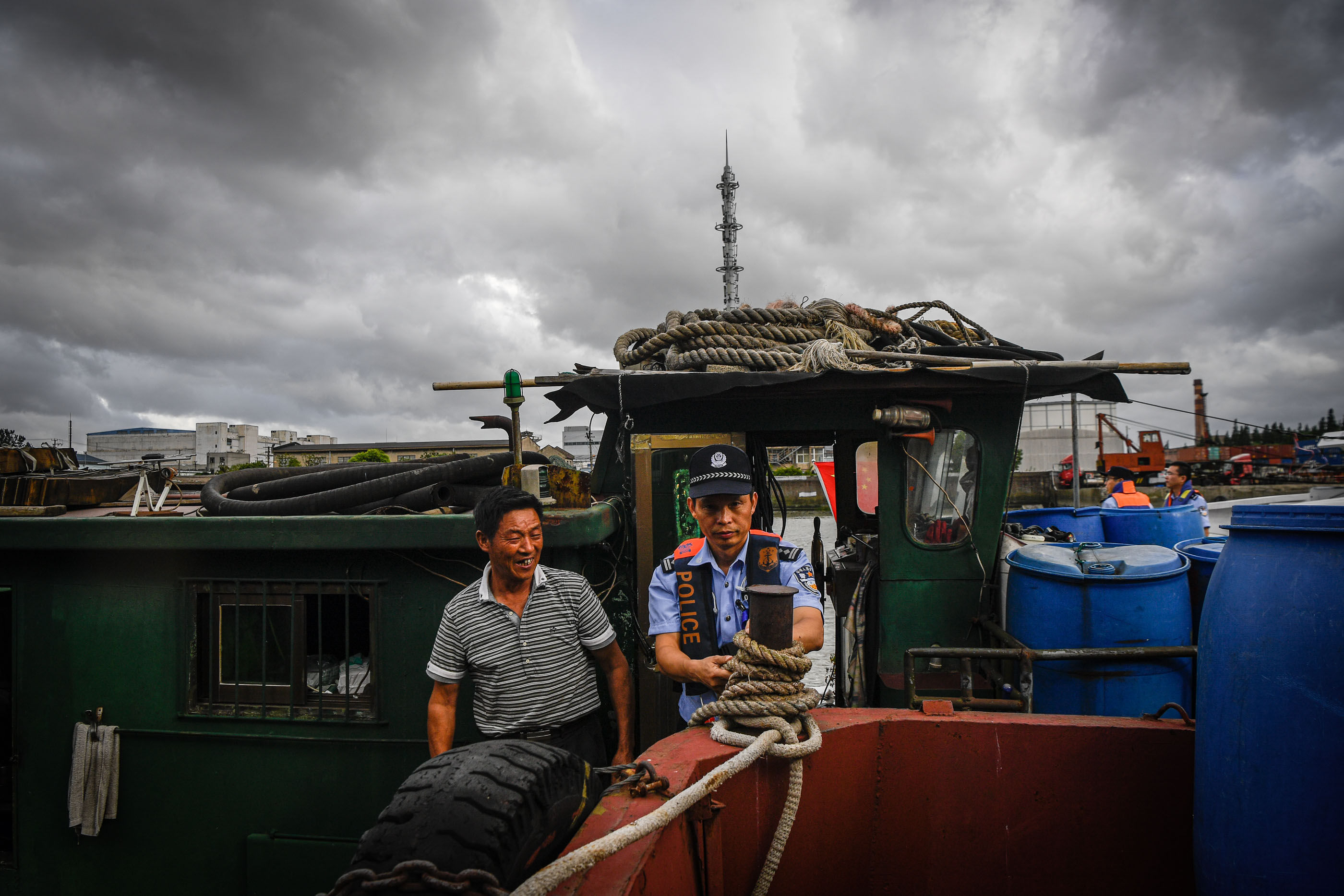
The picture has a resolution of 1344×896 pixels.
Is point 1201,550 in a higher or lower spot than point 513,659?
higher

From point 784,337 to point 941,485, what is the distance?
1.29 m

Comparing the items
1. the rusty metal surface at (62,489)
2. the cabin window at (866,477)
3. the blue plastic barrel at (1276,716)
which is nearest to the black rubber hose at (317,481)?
the rusty metal surface at (62,489)

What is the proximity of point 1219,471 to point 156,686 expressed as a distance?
38.8m

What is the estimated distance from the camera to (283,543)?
10.5ft

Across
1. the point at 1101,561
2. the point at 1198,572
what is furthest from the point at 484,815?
the point at 1198,572

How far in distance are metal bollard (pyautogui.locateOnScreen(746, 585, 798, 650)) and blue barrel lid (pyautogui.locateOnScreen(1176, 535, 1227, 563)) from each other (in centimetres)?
265

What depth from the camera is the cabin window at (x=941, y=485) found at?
Answer: 12.6 feet

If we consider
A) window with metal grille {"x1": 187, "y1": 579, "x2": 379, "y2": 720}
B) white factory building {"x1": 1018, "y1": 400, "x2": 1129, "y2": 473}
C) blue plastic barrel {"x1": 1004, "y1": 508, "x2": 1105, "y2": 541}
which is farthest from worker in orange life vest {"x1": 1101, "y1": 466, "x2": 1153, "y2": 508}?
white factory building {"x1": 1018, "y1": 400, "x2": 1129, "y2": 473}

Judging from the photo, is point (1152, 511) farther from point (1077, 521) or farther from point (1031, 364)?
point (1031, 364)

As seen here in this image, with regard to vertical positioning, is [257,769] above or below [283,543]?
below

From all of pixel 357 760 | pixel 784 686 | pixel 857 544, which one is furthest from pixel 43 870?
pixel 857 544

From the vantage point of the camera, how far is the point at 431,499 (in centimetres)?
346

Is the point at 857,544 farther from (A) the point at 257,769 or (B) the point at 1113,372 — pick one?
(A) the point at 257,769

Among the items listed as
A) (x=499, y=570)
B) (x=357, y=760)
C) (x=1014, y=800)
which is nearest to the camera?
(x=1014, y=800)
